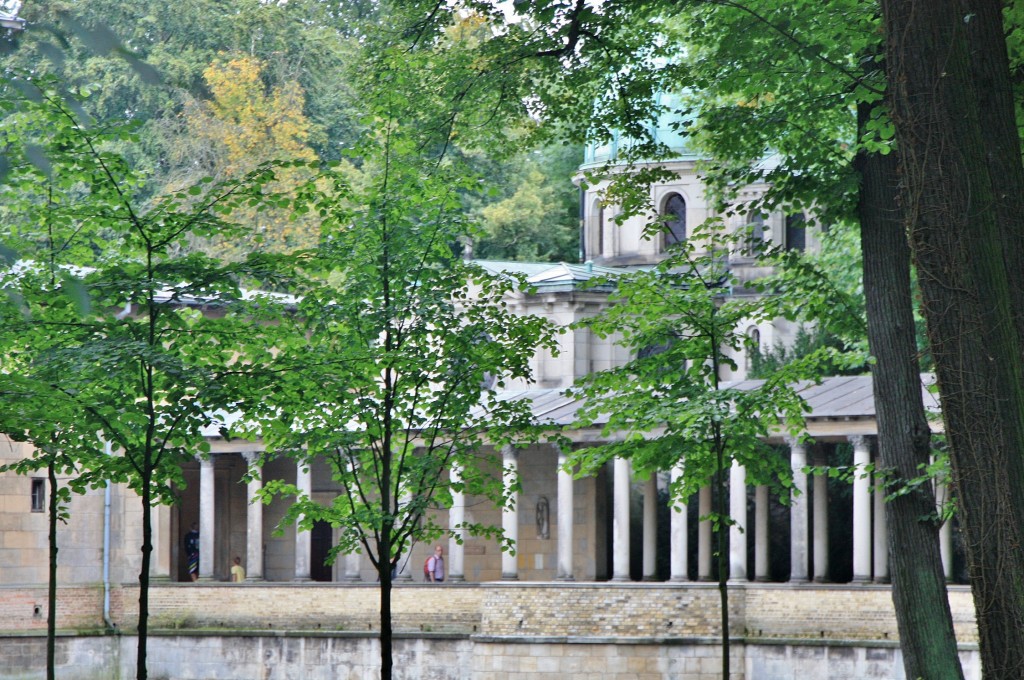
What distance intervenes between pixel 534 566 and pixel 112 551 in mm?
10346

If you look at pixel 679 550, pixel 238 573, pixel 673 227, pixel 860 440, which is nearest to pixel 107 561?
pixel 238 573

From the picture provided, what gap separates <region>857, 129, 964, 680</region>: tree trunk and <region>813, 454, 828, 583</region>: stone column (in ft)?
69.0

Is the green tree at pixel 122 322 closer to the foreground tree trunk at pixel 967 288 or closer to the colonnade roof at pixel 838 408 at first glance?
the foreground tree trunk at pixel 967 288

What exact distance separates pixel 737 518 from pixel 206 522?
44.9 feet

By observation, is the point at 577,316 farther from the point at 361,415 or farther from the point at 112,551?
the point at 361,415

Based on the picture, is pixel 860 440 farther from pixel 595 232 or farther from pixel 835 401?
pixel 595 232

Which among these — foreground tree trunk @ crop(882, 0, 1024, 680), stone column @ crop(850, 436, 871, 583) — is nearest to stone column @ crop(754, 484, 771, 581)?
stone column @ crop(850, 436, 871, 583)

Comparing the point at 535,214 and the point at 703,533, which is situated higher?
the point at 535,214

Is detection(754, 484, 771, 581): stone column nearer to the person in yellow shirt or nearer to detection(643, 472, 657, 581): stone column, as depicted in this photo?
detection(643, 472, 657, 581): stone column

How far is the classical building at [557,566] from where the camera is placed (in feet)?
119

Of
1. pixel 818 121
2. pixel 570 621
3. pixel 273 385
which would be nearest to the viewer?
pixel 273 385

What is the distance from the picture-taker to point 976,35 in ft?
34.8

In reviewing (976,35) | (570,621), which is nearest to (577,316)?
(570,621)

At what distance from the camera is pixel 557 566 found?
4388 cm
